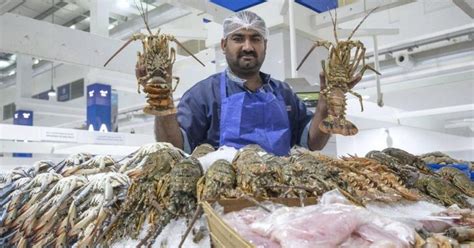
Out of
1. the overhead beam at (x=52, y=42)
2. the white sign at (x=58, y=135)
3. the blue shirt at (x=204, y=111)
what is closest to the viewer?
the blue shirt at (x=204, y=111)

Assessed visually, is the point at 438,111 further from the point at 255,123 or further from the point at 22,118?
the point at 22,118

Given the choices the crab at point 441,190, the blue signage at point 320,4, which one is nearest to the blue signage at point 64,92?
the blue signage at point 320,4

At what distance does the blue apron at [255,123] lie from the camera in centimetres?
251

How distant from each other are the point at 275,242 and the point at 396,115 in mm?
5911

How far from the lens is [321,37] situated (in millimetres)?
4523

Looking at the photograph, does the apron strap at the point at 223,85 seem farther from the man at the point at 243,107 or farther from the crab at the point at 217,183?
the crab at the point at 217,183

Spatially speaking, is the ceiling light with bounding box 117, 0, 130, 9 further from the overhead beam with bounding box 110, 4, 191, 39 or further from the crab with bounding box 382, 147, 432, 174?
the crab with bounding box 382, 147, 432, 174

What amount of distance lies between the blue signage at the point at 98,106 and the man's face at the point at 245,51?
4.00 metres

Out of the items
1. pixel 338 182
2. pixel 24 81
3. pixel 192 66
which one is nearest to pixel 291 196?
pixel 338 182

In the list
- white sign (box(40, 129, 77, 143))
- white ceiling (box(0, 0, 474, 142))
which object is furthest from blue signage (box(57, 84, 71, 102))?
white sign (box(40, 129, 77, 143))

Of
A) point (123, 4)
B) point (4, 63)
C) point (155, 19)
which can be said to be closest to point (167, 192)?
point (155, 19)

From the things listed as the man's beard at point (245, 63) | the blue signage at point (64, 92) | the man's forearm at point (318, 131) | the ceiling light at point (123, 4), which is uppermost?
the ceiling light at point (123, 4)

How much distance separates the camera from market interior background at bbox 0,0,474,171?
13.4ft

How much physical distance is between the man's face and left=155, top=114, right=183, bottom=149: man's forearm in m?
0.57
